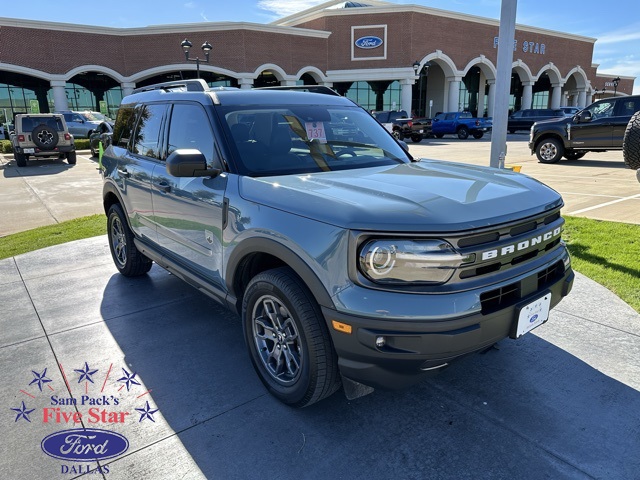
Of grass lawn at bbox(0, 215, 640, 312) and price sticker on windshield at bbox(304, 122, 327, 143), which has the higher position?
price sticker on windshield at bbox(304, 122, 327, 143)

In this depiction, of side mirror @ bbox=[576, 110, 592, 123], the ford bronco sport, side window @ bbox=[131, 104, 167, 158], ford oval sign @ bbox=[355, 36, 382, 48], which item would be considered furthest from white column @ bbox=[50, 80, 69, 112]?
side window @ bbox=[131, 104, 167, 158]

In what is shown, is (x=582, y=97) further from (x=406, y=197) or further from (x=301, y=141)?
(x=406, y=197)

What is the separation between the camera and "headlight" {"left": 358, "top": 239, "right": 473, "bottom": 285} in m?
2.27

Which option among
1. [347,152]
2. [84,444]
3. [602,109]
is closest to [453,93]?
[602,109]

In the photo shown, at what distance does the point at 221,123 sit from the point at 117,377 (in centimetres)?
194

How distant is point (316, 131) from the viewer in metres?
3.62

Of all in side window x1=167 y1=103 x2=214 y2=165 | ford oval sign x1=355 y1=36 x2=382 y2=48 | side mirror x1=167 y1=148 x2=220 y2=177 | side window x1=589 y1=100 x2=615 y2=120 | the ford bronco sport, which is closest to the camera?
side mirror x1=167 y1=148 x2=220 y2=177

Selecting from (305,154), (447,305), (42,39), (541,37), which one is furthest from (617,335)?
(541,37)

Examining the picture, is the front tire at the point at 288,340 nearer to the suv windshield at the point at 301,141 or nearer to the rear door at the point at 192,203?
the rear door at the point at 192,203

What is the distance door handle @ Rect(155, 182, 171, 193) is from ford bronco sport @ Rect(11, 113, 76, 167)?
17183 mm

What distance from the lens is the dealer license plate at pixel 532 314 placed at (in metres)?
2.51

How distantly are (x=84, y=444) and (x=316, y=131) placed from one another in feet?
8.41

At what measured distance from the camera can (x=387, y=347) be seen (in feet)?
7.45

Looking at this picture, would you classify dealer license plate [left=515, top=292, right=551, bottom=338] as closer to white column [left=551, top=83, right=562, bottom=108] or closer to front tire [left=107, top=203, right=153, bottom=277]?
front tire [left=107, top=203, right=153, bottom=277]
